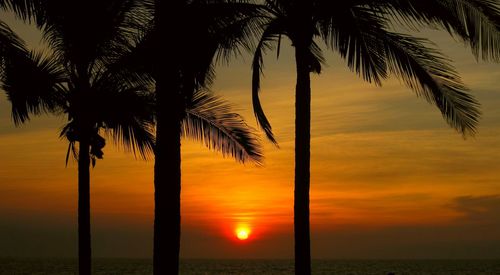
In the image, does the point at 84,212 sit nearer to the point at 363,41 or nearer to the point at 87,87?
the point at 87,87

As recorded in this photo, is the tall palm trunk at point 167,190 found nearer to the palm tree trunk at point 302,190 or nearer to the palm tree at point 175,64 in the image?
the palm tree at point 175,64

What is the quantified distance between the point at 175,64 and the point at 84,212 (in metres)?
8.01

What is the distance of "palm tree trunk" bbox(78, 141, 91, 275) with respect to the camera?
1986 cm

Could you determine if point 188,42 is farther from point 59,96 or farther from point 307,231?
point 59,96

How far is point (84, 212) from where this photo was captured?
65.3 feet

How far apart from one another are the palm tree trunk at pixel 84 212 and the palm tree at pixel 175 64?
447 cm

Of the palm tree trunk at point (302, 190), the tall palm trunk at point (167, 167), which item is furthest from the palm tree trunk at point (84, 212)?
the tall palm trunk at point (167, 167)

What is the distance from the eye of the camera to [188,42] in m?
15.1

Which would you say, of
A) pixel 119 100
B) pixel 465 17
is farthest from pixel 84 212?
pixel 465 17

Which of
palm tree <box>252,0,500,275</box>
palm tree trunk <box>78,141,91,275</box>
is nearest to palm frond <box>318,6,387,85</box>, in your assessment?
palm tree <box>252,0,500,275</box>

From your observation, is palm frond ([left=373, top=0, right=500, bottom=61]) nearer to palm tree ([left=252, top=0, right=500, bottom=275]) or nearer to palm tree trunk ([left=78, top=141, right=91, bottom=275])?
palm tree ([left=252, top=0, right=500, bottom=275])

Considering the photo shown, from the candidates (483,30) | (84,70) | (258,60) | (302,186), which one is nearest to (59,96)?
(84,70)

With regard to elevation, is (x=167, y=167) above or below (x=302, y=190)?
above

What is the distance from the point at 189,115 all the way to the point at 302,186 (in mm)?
7068
